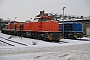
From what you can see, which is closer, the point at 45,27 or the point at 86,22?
the point at 45,27

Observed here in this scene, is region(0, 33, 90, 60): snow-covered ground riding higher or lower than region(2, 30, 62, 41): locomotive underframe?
lower

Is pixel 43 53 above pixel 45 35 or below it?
below

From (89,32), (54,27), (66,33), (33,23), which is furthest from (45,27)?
(89,32)

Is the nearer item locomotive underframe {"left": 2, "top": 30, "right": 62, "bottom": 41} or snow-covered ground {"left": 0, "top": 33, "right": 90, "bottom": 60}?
snow-covered ground {"left": 0, "top": 33, "right": 90, "bottom": 60}

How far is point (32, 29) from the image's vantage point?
27.0 m

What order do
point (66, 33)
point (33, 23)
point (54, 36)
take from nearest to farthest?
1. point (54, 36)
2. point (33, 23)
3. point (66, 33)

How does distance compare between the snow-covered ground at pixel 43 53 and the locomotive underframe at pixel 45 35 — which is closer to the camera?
the snow-covered ground at pixel 43 53

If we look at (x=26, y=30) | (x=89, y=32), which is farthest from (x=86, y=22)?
(x=26, y=30)

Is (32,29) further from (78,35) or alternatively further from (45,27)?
(78,35)

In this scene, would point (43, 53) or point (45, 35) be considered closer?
point (43, 53)

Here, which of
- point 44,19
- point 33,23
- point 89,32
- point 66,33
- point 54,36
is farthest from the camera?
point 89,32

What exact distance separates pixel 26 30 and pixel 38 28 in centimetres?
488

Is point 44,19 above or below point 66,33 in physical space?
above

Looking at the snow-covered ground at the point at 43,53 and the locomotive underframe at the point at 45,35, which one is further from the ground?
the locomotive underframe at the point at 45,35
